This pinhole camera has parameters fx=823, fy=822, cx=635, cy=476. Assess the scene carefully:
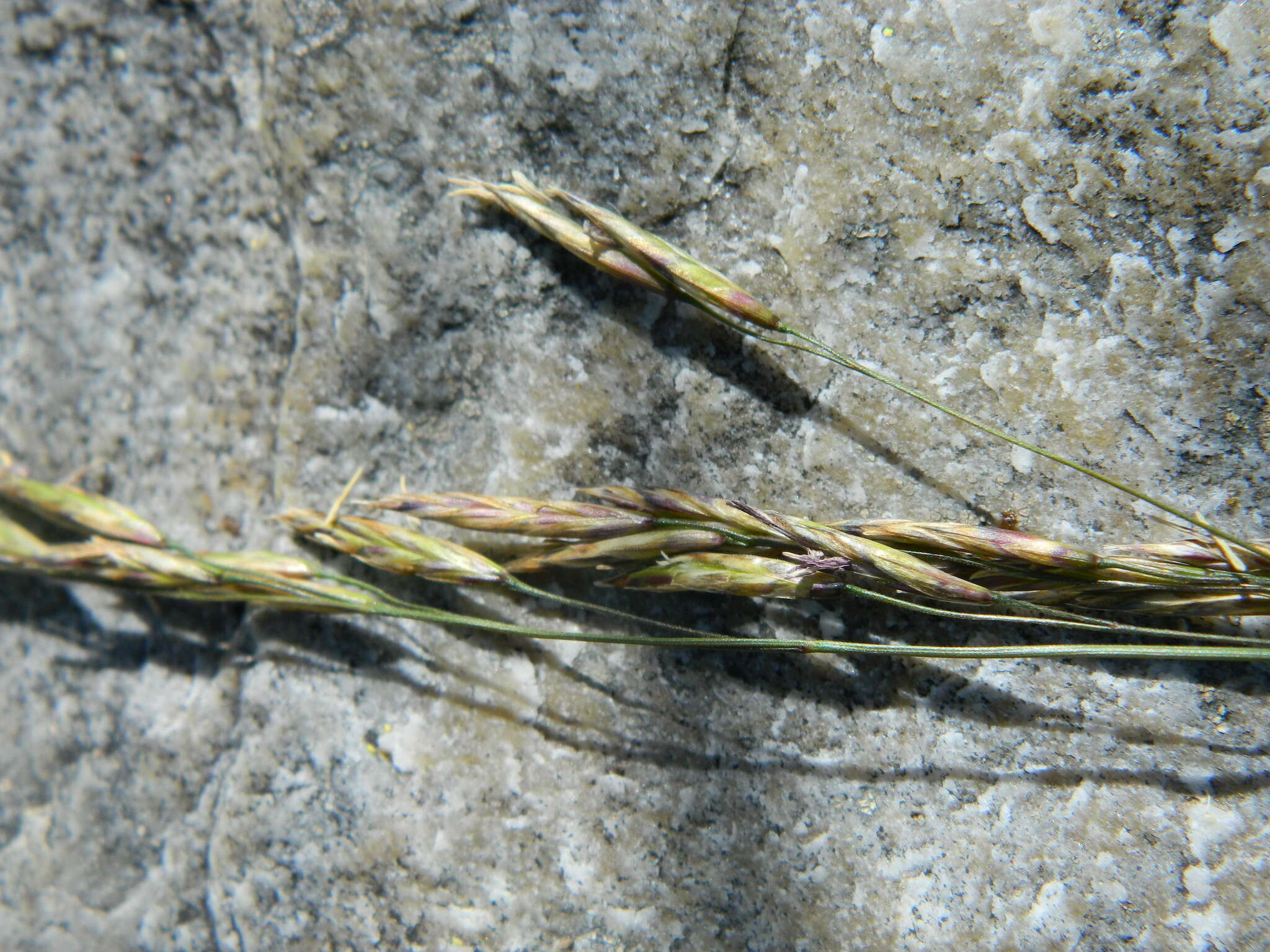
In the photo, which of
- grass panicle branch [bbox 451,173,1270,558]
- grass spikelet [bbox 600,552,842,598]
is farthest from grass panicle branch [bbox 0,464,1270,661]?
grass panicle branch [bbox 451,173,1270,558]

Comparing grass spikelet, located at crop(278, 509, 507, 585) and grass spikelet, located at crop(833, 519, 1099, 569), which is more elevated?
grass spikelet, located at crop(833, 519, 1099, 569)

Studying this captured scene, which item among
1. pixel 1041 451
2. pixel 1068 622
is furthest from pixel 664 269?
pixel 1068 622

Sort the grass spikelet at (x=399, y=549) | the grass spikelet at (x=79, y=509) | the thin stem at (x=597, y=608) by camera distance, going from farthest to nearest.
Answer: the grass spikelet at (x=79, y=509)
the grass spikelet at (x=399, y=549)
the thin stem at (x=597, y=608)

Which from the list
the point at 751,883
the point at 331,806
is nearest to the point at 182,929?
the point at 331,806

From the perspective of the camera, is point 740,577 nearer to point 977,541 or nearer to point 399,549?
point 977,541

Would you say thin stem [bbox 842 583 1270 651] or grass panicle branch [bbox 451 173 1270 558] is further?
grass panicle branch [bbox 451 173 1270 558]

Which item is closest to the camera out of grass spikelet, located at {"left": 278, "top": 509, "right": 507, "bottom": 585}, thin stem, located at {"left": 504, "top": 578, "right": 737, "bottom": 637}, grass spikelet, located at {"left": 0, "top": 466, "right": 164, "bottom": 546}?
thin stem, located at {"left": 504, "top": 578, "right": 737, "bottom": 637}

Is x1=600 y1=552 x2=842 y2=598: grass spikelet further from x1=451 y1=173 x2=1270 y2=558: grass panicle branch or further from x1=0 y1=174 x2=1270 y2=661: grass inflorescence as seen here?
x1=451 y1=173 x2=1270 y2=558: grass panicle branch

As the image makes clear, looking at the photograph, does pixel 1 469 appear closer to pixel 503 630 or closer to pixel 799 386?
pixel 503 630

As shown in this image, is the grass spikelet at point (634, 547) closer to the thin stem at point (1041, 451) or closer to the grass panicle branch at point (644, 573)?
the grass panicle branch at point (644, 573)

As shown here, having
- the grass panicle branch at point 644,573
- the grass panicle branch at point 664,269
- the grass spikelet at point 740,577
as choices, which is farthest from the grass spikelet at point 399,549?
the grass panicle branch at point 664,269
